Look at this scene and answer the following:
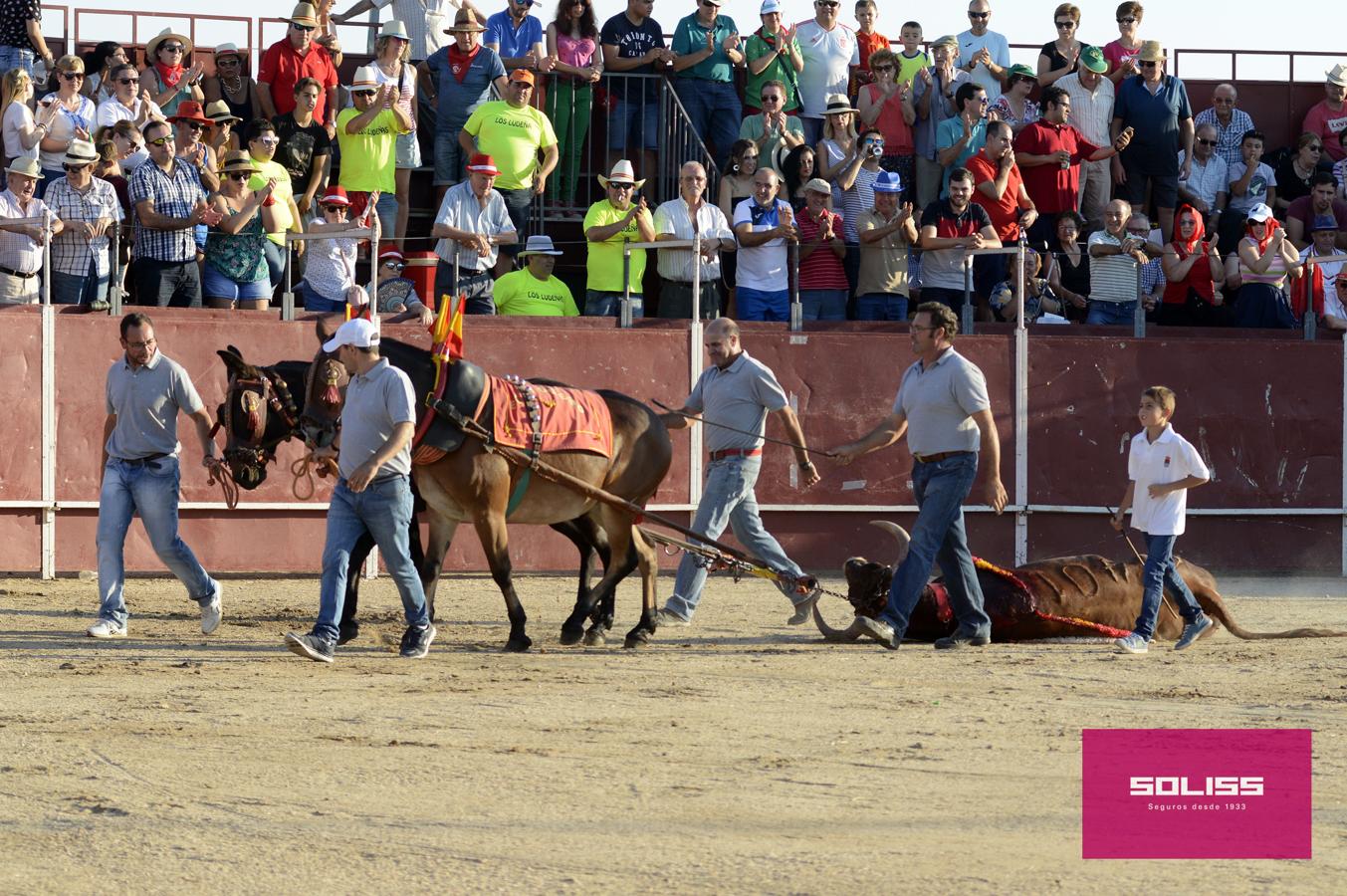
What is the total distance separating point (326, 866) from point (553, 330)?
34.8ft

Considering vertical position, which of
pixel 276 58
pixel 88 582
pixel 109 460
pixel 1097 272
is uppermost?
pixel 276 58

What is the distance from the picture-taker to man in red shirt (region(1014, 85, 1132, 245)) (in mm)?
18250

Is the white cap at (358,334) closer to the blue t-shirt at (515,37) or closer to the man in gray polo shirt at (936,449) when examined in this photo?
the man in gray polo shirt at (936,449)

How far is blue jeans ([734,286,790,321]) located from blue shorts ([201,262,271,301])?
4002 mm

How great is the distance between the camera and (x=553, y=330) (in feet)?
54.4

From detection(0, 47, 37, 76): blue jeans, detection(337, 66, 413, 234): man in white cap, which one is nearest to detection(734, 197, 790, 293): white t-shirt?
detection(337, 66, 413, 234): man in white cap

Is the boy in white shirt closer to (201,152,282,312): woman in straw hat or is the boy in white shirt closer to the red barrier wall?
the red barrier wall

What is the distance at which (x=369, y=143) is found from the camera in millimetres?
17125

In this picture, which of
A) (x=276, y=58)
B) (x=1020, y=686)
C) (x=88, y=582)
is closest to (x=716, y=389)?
(x=1020, y=686)

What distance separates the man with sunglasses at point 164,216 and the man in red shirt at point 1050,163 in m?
7.49

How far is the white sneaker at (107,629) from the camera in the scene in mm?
11852

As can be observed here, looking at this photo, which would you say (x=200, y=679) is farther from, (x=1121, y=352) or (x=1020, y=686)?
(x=1121, y=352)

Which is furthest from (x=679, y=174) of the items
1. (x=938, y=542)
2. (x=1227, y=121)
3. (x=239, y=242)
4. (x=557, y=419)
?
(x=938, y=542)

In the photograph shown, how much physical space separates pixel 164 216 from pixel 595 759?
28.4ft
